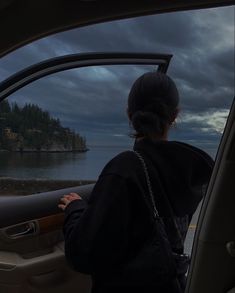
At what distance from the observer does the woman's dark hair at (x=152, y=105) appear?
1778 mm

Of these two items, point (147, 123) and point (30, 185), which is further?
point (30, 185)

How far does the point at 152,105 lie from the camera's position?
1.78 metres

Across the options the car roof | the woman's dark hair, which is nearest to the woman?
the woman's dark hair

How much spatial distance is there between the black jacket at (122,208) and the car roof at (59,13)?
71 centimetres

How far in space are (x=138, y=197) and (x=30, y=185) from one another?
120 cm

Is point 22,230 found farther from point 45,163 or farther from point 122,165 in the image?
point 122,165

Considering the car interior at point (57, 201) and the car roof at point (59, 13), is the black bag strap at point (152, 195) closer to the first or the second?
the car interior at point (57, 201)

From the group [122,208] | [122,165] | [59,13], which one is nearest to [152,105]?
[122,165]

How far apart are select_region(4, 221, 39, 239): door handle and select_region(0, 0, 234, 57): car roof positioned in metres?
0.89

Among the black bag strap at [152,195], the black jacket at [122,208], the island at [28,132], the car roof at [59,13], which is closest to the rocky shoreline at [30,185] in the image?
the island at [28,132]

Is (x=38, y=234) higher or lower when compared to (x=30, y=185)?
lower

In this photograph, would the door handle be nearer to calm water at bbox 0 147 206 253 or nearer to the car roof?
calm water at bbox 0 147 206 253

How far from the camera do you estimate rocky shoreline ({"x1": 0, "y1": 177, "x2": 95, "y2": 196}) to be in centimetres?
265

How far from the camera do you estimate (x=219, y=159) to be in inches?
67.9
